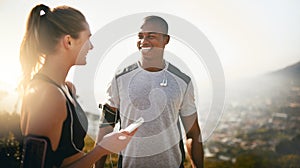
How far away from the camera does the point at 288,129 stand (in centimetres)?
499

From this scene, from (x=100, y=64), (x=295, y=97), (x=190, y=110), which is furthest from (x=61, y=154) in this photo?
(x=295, y=97)

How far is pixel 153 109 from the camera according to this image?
1.73 meters

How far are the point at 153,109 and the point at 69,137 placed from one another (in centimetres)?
67

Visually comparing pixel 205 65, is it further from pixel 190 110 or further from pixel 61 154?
pixel 61 154

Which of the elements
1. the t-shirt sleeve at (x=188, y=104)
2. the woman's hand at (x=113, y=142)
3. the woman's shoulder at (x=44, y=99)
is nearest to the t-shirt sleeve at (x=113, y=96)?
the t-shirt sleeve at (x=188, y=104)

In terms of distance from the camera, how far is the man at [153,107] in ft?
5.64

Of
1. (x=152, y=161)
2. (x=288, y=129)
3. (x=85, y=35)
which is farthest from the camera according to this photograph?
(x=288, y=129)

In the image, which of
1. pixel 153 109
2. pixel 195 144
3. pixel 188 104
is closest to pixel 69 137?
pixel 153 109

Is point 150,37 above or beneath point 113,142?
above

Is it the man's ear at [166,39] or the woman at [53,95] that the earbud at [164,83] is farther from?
the woman at [53,95]

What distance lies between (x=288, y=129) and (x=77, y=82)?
430cm

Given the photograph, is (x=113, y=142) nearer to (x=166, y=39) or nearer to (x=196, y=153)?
(x=196, y=153)

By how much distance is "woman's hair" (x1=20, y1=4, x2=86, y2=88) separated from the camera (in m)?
1.18

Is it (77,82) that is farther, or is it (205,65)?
(205,65)
